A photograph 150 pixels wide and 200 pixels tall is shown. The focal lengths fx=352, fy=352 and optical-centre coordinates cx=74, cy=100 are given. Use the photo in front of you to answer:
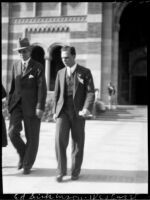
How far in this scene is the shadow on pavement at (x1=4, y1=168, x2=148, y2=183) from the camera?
5172mm

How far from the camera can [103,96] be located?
74.9ft

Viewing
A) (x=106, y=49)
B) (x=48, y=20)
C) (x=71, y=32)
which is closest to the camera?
(x=106, y=49)

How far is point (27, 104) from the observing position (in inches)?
221

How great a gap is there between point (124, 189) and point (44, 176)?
1299 mm

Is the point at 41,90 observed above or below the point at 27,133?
above

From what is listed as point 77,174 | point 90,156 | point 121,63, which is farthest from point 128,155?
point 121,63

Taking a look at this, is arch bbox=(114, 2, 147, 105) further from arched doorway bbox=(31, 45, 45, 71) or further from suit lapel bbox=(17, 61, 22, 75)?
suit lapel bbox=(17, 61, 22, 75)

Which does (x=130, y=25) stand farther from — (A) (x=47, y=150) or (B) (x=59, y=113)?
(B) (x=59, y=113)

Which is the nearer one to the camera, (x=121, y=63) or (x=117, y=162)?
(x=117, y=162)

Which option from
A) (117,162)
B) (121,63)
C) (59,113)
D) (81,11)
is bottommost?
(117,162)

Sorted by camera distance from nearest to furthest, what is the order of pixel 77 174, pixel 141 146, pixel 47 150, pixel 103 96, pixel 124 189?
pixel 124 189 → pixel 77 174 → pixel 47 150 → pixel 141 146 → pixel 103 96

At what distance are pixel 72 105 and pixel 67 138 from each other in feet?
1.65

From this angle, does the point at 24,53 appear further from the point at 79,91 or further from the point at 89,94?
the point at 89,94

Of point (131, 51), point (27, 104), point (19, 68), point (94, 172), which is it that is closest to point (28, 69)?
point (19, 68)
